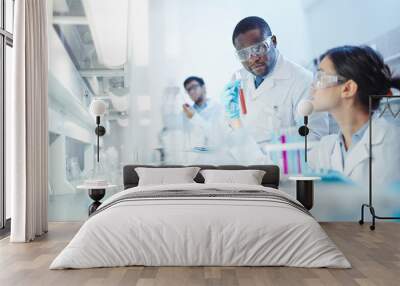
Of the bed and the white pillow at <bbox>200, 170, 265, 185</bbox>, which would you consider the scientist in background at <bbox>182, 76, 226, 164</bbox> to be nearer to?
the white pillow at <bbox>200, 170, 265, 185</bbox>

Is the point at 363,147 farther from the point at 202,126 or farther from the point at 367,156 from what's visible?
the point at 202,126

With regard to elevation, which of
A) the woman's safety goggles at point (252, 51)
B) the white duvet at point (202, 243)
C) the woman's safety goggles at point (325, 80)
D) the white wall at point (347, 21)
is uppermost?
the white wall at point (347, 21)

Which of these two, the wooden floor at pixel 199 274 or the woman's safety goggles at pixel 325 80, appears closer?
the wooden floor at pixel 199 274

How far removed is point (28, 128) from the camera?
569 cm

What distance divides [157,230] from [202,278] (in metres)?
0.61

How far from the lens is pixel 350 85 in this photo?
7.04 metres

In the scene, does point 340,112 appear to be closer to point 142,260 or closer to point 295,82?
point 295,82

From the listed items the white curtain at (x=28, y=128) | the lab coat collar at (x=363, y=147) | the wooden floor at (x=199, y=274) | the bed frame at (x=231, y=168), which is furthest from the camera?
the lab coat collar at (x=363, y=147)

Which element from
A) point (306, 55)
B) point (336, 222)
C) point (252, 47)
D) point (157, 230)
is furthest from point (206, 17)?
point (157, 230)

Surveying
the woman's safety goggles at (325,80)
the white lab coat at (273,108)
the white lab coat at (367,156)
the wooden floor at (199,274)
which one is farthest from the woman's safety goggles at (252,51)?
the wooden floor at (199,274)

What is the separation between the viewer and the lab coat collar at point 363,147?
276 inches

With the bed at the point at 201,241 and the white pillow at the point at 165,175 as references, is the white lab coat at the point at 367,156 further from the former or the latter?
the bed at the point at 201,241

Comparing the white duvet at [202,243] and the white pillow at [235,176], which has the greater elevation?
the white pillow at [235,176]

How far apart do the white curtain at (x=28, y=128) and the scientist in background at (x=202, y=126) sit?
74.7 inches
